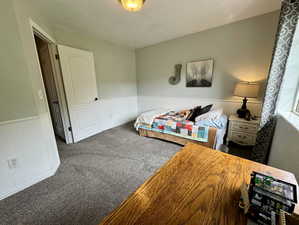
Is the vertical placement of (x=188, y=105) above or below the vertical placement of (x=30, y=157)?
above

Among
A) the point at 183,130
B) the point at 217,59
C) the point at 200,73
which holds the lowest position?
the point at 183,130

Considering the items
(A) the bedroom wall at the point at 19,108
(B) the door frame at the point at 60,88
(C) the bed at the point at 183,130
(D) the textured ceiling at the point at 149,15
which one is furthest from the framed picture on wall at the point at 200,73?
(A) the bedroom wall at the point at 19,108

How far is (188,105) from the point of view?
349 cm

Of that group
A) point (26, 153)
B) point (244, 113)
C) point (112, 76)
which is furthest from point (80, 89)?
point (244, 113)

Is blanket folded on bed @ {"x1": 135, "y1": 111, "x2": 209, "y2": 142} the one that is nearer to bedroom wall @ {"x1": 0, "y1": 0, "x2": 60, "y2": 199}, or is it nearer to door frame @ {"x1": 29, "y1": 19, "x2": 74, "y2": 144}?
door frame @ {"x1": 29, "y1": 19, "x2": 74, "y2": 144}

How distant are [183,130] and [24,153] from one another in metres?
2.44

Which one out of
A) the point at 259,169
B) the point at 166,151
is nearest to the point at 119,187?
the point at 166,151

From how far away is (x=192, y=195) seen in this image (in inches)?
26.9

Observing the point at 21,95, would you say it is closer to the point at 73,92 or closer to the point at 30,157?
the point at 30,157

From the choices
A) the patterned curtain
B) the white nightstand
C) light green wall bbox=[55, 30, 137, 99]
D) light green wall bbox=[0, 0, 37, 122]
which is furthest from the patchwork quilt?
light green wall bbox=[0, 0, 37, 122]

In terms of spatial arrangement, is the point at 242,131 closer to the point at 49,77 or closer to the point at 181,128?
the point at 181,128

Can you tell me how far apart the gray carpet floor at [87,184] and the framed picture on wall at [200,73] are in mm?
1745

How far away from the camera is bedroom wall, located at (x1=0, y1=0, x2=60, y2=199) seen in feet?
4.56

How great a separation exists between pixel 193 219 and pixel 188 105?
3136 mm
